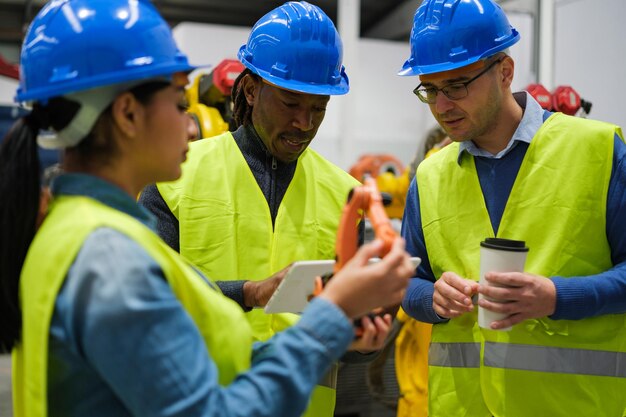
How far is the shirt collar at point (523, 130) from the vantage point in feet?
5.88

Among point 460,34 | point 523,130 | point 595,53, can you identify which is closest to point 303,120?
point 460,34

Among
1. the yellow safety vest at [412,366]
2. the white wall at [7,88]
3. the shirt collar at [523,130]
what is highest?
the shirt collar at [523,130]

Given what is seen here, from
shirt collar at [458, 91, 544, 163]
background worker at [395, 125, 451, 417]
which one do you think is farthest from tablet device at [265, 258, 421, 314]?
background worker at [395, 125, 451, 417]

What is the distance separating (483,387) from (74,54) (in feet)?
4.28

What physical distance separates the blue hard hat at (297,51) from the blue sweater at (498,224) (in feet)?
1.44

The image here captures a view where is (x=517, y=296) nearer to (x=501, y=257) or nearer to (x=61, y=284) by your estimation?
(x=501, y=257)

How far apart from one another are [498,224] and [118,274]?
1167mm

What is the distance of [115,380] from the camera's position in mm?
890

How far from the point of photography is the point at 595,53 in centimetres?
520

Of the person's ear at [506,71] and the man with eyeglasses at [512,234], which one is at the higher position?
the person's ear at [506,71]

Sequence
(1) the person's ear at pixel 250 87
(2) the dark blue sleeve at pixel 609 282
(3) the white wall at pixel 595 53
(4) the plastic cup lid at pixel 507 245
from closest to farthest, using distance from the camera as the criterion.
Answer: (4) the plastic cup lid at pixel 507 245 → (2) the dark blue sleeve at pixel 609 282 → (1) the person's ear at pixel 250 87 → (3) the white wall at pixel 595 53

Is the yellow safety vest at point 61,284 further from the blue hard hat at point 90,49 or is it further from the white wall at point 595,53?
the white wall at point 595,53

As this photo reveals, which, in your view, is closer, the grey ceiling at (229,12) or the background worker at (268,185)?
the background worker at (268,185)

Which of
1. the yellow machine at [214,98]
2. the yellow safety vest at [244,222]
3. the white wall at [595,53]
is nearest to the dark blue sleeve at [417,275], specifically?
the yellow safety vest at [244,222]
